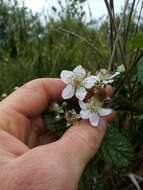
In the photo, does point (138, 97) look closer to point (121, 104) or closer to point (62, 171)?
point (121, 104)

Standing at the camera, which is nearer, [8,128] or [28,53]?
[8,128]

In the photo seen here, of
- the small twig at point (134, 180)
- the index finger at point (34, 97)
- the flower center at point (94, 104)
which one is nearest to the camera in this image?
the flower center at point (94, 104)

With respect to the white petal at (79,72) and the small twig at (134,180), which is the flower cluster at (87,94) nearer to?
the white petal at (79,72)

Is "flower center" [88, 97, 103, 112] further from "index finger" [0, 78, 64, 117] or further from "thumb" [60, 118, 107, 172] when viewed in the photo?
"index finger" [0, 78, 64, 117]

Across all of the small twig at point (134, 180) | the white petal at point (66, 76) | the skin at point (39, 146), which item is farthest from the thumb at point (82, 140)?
the small twig at point (134, 180)

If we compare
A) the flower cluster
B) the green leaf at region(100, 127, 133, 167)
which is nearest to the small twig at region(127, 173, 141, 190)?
the green leaf at region(100, 127, 133, 167)

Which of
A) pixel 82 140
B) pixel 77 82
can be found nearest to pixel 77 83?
pixel 77 82

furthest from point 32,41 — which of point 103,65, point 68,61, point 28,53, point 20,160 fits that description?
point 20,160
